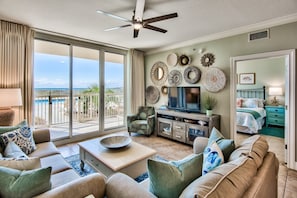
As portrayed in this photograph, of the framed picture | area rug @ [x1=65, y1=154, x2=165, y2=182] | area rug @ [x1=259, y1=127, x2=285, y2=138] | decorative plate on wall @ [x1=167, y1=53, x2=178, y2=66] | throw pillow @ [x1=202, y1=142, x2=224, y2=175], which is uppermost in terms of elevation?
decorative plate on wall @ [x1=167, y1=53, x2=178, y2=66]

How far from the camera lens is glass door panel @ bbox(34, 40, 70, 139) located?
361 centimetres

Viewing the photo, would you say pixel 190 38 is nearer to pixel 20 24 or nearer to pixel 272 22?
pixel 272 22

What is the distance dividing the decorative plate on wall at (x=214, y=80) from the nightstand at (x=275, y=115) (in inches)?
126

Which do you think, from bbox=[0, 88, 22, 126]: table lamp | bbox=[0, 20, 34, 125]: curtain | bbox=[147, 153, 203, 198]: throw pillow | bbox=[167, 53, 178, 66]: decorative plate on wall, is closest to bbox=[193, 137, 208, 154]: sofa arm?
bbox=[147, 153, 203, 198]: throw pillow

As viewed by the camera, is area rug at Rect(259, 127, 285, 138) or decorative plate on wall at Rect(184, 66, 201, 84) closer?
decorative plate on wall at Rect(184, 66, 201, 84)

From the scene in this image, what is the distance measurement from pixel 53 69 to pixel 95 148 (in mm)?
2514

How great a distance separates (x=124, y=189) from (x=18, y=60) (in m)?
3.37

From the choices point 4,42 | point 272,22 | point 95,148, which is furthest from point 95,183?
point 272,22

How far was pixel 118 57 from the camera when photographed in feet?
16.2

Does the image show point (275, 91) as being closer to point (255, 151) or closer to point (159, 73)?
point (159, 73)

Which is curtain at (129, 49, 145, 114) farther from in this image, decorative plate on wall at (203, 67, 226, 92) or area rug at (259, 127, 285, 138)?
area rug at (259, 127, 285, 138)

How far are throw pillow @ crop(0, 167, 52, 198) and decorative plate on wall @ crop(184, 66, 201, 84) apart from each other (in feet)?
11.7

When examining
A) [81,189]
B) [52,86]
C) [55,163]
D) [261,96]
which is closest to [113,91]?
[52,86]

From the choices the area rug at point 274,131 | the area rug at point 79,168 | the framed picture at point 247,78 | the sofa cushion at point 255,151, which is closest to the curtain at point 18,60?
the area rug at point 79,168
